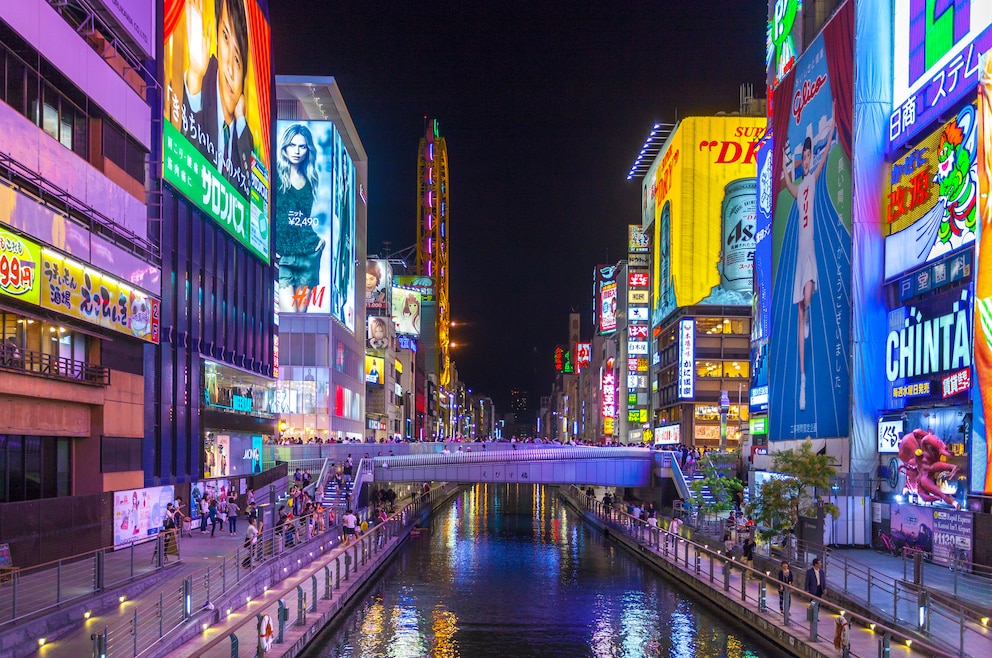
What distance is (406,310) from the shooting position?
146m

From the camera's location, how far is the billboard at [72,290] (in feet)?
85.7

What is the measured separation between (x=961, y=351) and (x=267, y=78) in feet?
136

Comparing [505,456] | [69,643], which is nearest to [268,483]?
[505,456]

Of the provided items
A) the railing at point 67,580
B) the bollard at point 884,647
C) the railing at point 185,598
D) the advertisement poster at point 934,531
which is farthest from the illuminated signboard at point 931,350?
the railing at point 67,580

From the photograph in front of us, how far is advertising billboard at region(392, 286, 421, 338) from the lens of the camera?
144 meters

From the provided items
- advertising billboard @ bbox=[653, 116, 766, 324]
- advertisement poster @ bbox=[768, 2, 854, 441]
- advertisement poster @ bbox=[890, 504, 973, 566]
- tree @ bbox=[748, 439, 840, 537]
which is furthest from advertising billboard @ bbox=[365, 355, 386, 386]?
tree @ bbox=[748, 439, 840, 537]

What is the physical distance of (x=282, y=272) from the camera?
92.0 m

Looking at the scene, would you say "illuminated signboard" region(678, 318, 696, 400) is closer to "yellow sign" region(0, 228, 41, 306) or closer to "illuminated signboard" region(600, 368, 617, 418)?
"illuminated signboard" region(600, 368, 617, 418)

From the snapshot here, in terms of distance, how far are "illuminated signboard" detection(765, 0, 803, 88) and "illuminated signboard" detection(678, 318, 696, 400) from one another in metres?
37.2

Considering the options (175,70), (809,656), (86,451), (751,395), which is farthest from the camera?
(751,395)

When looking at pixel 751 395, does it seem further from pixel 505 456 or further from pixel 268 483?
pixel 268 483

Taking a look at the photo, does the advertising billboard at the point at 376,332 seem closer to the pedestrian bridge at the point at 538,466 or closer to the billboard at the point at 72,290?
the pedestrian bridge at the point at 538,466

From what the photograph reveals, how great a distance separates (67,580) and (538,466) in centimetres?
4471

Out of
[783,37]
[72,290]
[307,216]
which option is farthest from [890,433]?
[307,216]
